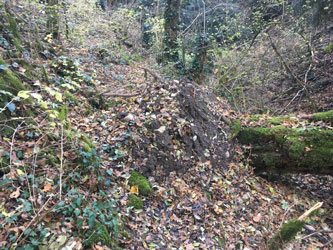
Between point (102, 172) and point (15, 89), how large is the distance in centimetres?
179

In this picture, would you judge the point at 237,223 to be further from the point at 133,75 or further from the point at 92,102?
the point at 133,75

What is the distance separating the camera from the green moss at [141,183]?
138 inches

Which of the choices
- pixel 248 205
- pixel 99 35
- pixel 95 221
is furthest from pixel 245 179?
pixel 99 35

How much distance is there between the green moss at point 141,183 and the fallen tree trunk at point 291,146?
2833 millimetres

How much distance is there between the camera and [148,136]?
13.4 ft

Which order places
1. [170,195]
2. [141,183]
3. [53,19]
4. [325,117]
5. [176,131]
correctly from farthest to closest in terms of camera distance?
[53,19]
[325,117]
[176,131]
[170,195]
[141,183]

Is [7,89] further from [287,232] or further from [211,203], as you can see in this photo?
[287,232]

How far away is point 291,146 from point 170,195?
9.33ft

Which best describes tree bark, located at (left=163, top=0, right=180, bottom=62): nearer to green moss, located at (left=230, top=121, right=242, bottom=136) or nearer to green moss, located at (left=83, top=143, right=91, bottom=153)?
green moss, located at (left=230, top=121, right=242, bottom=136)

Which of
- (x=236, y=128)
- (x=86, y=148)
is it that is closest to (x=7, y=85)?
(x=86, y=148)

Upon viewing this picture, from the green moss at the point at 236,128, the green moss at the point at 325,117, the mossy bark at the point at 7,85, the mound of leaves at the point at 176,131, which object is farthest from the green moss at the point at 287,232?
the mossy bark at the point at 7,85

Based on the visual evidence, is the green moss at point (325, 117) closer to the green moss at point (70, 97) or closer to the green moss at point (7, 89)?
the green moss at point (70, 97)

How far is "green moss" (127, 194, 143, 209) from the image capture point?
10.6 ft

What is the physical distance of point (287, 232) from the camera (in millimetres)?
2805
